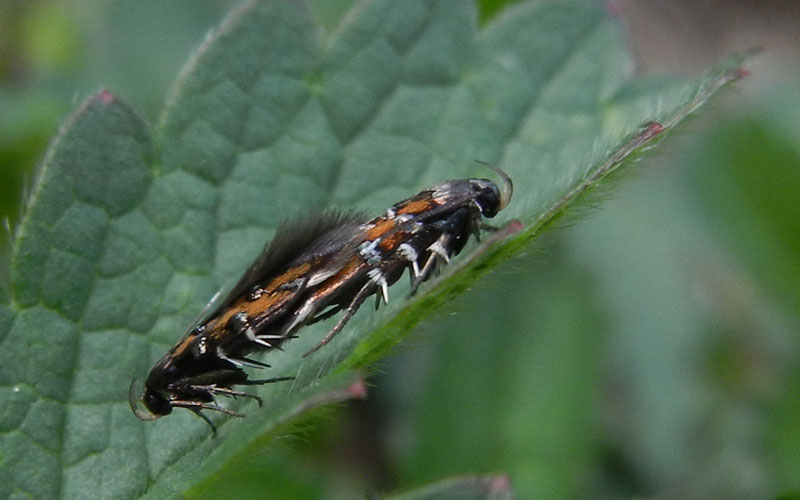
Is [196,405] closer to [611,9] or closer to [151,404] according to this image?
[151,404]

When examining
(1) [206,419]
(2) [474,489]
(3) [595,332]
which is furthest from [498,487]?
Answer: (3) [595,332]

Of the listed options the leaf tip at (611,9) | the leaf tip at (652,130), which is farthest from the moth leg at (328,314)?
the leaf tip at (611,9)

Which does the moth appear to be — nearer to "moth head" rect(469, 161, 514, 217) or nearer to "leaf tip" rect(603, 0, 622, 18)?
"moth head" rect(469, 161, 514, 217)

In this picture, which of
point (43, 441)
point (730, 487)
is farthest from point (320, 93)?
point (730, 487)

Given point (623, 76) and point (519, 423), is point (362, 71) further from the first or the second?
point (519, 423)

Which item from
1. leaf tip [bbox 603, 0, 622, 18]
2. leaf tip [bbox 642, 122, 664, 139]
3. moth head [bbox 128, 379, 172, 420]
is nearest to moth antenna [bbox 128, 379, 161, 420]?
moth head [bbox 128, 379, 172, 420]

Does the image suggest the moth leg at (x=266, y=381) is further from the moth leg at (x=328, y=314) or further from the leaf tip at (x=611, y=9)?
the leaf tip at (x=611, y=9)
